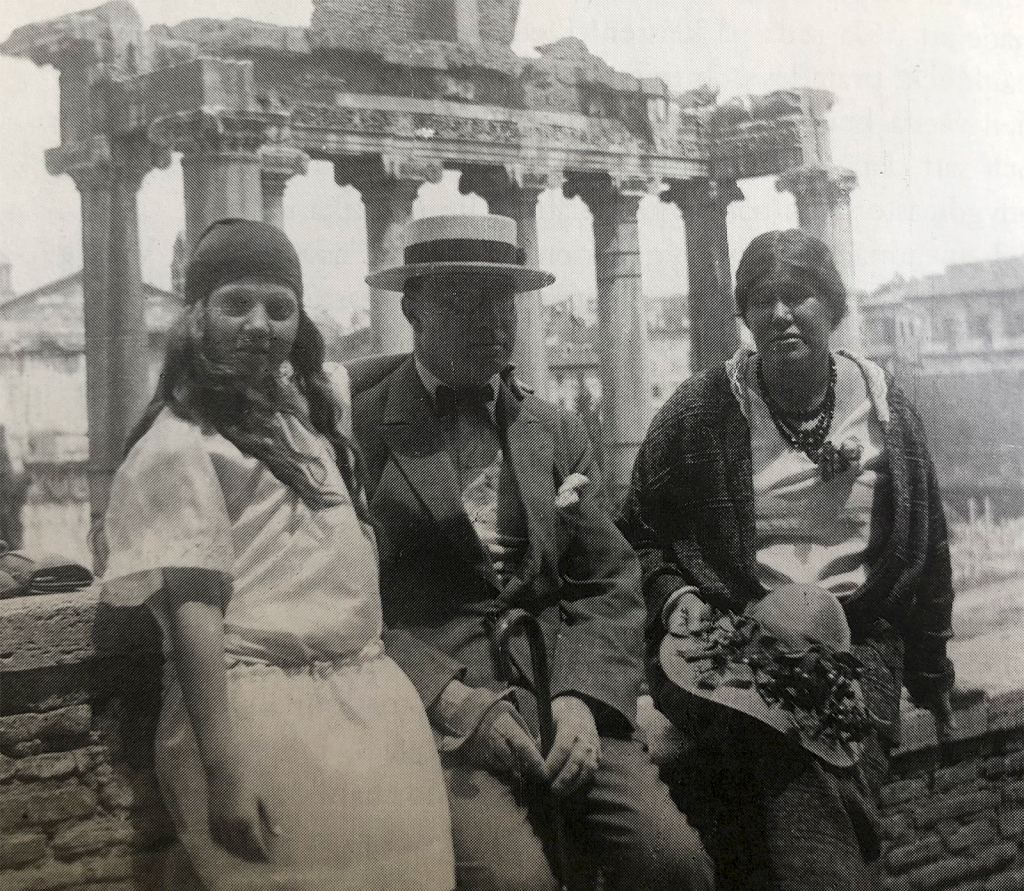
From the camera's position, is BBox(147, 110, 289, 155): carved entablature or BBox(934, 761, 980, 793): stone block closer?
BBox(147, 110, 289, 155): carved entablature

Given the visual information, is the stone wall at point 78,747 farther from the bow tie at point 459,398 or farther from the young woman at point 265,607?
the bow tie at point 459,398

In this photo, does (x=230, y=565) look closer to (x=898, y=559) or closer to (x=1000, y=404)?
(x=898, y=559)

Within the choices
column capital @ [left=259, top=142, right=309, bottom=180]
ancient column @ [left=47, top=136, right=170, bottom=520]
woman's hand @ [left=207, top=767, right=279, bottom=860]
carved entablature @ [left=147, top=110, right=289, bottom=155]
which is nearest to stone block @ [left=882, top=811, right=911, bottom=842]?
woman's hand @ [left=207, top=767, right=279, bottom=860]

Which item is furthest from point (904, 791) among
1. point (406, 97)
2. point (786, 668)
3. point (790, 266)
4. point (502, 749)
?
point (406, 97)

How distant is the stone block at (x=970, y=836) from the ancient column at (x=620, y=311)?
2202mm

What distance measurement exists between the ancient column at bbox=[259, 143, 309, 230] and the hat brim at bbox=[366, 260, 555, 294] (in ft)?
1.70

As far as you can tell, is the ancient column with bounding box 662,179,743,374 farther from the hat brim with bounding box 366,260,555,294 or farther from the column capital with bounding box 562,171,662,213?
the hat brim with bounding box 366,260,555,294

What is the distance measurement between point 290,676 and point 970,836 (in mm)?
3282

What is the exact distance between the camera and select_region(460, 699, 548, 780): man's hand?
13.6 feet

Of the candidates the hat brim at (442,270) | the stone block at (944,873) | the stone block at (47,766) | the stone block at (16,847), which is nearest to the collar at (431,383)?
the hat brim at (442,270)

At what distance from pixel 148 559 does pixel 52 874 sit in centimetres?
116

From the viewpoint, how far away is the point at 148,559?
380 cm

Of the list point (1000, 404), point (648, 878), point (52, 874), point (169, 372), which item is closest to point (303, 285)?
point (169, 372)

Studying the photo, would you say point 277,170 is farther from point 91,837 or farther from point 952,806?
point 952,806
